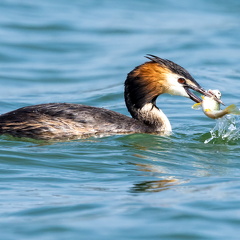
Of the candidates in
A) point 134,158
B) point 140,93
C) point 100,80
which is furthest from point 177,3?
point 134,158

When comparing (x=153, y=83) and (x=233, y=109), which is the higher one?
(x=153, y=83)

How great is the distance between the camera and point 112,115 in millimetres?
10609

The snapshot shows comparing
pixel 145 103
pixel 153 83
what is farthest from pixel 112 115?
pixel 153 83

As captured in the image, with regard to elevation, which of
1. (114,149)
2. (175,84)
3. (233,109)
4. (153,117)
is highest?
(175,84)

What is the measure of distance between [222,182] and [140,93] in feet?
9.51

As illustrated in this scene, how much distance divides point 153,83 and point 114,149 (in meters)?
1.48

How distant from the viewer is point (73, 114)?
1034cm

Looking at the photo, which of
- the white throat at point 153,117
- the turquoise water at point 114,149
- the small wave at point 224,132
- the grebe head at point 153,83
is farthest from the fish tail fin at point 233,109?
the white throat at point 153,117

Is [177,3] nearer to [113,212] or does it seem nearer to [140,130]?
[140,130]

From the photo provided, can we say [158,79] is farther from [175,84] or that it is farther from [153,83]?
[175,84]

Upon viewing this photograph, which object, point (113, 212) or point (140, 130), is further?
point (140, 130)

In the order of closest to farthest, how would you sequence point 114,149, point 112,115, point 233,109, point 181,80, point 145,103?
point 233,109
point 114,149
point 112,115
point 181,80
point 145,103

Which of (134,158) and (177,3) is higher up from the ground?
(177,3)

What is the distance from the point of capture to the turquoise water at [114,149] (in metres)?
7.02
